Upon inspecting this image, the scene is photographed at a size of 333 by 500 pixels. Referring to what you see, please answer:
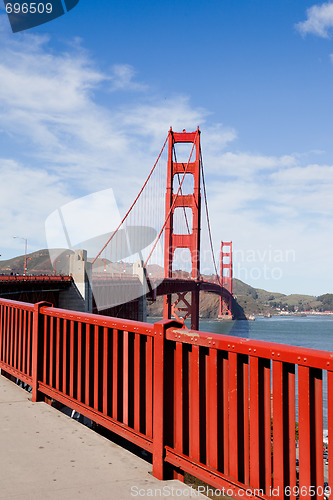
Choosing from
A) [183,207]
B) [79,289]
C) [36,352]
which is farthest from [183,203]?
[36,352]

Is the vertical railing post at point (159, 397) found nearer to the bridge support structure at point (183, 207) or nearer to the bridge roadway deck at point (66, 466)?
the bridge roadway deck at point (66, 466)

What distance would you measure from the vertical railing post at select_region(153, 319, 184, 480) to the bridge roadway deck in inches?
5.2

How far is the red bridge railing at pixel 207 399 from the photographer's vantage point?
2561mm

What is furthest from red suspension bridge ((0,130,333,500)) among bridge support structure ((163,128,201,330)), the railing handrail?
bridge support structure ((163,128,201,330))

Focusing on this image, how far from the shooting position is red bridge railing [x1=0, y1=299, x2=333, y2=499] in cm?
256

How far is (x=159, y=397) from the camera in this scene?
3.45 meters

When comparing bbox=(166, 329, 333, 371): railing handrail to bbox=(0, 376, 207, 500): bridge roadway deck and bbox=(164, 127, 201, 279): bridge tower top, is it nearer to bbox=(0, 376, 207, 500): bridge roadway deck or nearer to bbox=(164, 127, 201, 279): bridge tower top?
bbox=(0, 376, 207, 500): bridge roadway deck

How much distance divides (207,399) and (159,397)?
0.45m

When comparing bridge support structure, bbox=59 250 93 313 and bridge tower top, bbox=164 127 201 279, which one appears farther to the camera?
bridge tower top, bbox=164 127 201 279

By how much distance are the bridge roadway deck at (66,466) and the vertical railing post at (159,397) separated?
13cm

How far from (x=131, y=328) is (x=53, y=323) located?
5.76 feet

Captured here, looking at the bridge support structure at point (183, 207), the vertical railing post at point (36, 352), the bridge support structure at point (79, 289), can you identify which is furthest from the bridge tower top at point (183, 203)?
the vertical railing post at point (36, 352)

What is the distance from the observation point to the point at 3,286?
22.8 m

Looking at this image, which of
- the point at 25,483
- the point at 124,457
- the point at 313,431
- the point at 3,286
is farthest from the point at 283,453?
the point at 3,286
